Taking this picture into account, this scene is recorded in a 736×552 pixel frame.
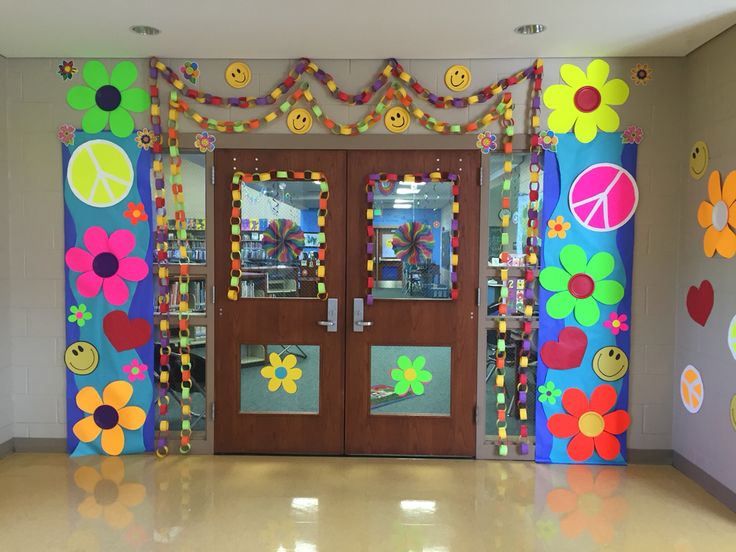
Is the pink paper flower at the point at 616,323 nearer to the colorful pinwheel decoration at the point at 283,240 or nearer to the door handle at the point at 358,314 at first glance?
the door handle at the point at 358,314

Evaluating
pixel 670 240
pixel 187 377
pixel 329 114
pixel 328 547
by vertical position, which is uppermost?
pixel 329 114

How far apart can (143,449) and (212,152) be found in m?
2.09

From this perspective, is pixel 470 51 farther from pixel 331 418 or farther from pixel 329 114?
pixel 331 418

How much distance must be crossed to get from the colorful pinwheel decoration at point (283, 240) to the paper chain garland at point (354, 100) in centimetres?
68

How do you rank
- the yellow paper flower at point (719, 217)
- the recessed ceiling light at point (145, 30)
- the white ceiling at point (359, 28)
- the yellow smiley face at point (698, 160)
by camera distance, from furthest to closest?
the yellow smiley face at point (698, 160), the recessed ceiling light at point (145, 30), the yellow paper flower at point (719, 217), the white ceiling at point (359, 28)

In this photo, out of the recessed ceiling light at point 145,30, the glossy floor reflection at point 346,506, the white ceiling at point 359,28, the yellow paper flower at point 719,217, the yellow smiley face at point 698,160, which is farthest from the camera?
the yellow smiley face at point 698,160

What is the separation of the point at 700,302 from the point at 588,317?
2.14ft

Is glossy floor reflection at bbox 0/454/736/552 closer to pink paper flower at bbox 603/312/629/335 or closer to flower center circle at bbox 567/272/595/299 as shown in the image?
pink paper flower at bbox 603/312/629/335

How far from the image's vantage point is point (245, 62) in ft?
11.9

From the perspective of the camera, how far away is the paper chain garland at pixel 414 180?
3619mm

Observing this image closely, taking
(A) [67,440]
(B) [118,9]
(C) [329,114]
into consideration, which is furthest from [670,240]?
(A) [67,440]

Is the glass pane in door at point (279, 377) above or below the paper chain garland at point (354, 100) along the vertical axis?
below

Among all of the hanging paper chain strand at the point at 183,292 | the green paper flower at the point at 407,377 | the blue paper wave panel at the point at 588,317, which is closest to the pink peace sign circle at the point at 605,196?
the blue paper wave panel at the point at 588,317

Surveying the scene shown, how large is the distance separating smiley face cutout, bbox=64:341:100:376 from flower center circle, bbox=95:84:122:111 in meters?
1.62
